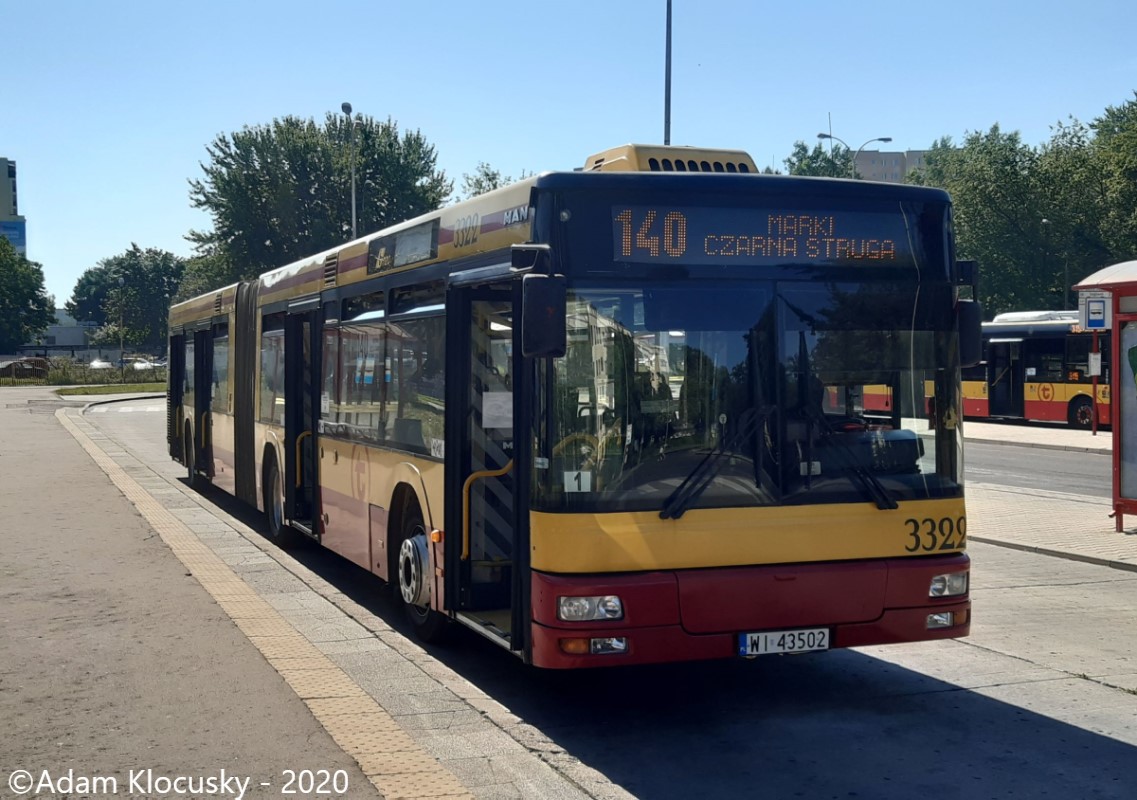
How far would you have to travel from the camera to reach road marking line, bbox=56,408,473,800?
564 centimetres

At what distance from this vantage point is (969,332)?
6.91 meters

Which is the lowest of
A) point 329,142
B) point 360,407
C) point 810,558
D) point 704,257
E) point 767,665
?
point 767,665

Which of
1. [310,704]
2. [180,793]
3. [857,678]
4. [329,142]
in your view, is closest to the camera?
[180,793]

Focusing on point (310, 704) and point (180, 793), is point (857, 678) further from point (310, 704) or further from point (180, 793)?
point (180, 793)

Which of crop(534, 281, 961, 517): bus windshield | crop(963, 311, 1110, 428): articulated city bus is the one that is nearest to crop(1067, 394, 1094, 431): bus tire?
crop(963, 311, 1110, 428): articulated city bus

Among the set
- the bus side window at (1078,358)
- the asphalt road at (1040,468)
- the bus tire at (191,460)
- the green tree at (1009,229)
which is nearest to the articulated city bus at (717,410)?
the asphalt road at (1040,468)

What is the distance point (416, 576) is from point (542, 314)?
111 inches

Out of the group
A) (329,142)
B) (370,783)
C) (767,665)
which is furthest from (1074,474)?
(329,142)

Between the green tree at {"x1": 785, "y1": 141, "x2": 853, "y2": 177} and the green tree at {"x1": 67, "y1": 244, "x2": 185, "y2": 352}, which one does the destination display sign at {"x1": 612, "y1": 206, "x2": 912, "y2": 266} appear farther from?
the green tree at {"x1": 67, "y1": 244, "x2": 185, "y2": 352}

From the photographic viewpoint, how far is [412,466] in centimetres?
850

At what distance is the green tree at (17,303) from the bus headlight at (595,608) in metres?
116

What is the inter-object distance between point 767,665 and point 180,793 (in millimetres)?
3826

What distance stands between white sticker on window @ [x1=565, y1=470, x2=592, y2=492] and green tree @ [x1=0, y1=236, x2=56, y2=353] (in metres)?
115

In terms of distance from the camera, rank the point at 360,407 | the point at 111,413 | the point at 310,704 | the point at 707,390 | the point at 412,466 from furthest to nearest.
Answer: the point at 111,413
the point at 360,407
the point at 412,466
the point at 310,704
the point at 707,390
